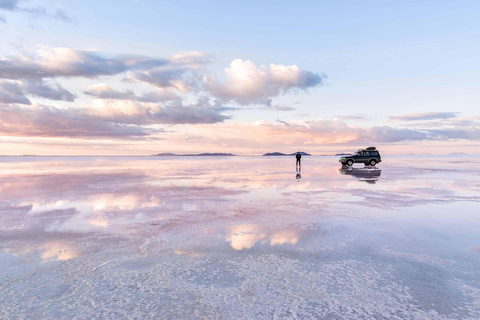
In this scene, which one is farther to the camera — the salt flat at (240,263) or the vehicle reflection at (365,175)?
the vehicle reflection at (365,175)

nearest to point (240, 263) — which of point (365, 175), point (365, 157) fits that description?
point (365, 175)

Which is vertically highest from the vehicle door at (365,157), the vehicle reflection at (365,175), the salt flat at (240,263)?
the vehicle door at (365,157)

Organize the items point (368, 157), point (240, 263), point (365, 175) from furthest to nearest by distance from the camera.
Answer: point (368, 157), point (365, 175), point (240, 263)

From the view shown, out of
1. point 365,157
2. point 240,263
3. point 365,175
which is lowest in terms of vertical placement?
point 365,175

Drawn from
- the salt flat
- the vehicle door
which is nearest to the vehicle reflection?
the vehicle door

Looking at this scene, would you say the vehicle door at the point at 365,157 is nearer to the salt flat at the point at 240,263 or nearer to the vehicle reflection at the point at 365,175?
the vehicle reflection at the point at 365,175

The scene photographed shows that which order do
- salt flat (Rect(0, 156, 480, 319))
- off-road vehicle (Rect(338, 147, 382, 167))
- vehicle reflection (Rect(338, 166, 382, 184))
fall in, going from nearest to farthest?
salt flat (Rect(0, 156, 480, 319))
vehicle reflection (Rect(338, 166, 382, 184))
off-road vehicle (Rect(338, 147, 382, 167))

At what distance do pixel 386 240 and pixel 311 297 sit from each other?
11.9ft

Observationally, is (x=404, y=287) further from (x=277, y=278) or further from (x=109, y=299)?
(x=109, y=299)


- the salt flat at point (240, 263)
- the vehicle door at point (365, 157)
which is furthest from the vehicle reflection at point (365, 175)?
the salt flat at point (240, 263)

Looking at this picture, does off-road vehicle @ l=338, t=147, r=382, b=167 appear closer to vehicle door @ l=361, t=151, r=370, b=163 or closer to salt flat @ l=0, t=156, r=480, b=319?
vehicle door @ l=361, t=151, r=370, b=163

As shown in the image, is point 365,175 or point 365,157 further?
point 365,157

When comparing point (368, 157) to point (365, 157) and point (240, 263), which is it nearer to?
point (365, 157)

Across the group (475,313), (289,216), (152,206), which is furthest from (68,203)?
(475,313)
